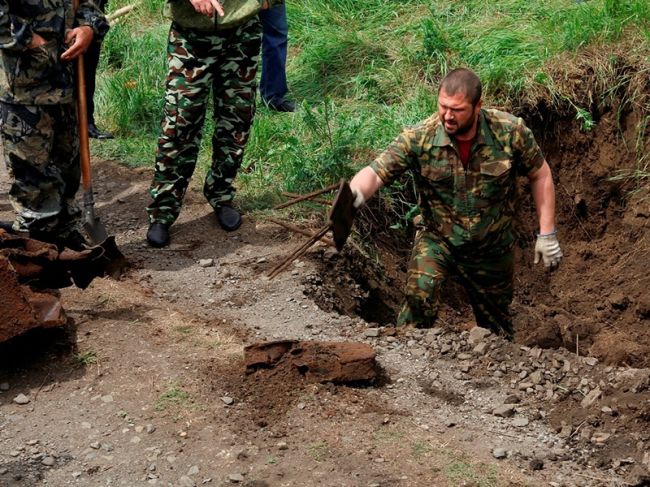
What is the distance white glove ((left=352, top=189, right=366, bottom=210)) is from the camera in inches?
217

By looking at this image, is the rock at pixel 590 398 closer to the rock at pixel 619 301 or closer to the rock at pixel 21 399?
the rock at pixel 619 301

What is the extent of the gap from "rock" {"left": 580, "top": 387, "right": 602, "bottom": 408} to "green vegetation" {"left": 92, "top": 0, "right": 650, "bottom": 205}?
8.59ft

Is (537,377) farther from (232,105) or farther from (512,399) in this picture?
(232,105)

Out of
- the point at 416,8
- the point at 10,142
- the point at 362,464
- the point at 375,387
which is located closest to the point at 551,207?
the point at 375,387

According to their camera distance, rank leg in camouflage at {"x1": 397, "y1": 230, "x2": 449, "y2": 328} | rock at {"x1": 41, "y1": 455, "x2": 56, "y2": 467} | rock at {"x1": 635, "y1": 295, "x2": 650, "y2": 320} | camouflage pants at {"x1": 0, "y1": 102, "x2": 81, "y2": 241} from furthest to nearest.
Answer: rock at {"x1": 635, "y1": 295, "x2": 650, "y2": 320} < leg in camouflage at {"x1": 397, "y1": 230, "x2": 449, "y2": 328} < camouflage pants at {"x1": 0, "y1": 102, "x2": 81, "y2": 241} < rock at {"x1": 41, "y1": 455, "x2": 56, "y2": 467}

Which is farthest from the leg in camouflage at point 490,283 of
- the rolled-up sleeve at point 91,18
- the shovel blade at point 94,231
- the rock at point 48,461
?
the rock at point 48,461

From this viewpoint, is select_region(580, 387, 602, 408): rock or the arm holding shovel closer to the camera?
select_region(580, 387, 602, 408): rock

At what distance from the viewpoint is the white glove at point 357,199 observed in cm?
552

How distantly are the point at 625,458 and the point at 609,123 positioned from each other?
375cm

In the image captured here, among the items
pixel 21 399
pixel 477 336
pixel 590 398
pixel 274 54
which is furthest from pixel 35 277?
pixel 274 54

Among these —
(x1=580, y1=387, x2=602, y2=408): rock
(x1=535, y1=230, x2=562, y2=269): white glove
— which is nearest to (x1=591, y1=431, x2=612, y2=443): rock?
A: (x1=580, y1=387, x2=602, y2=408): rock

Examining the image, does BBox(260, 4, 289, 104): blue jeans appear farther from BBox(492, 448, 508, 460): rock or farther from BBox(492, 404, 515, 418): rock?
BBox(492, 448, 508, 460): rock

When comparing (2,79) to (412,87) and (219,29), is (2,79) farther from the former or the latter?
(412,87)

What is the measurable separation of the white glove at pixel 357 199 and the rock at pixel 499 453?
4.76 ft
